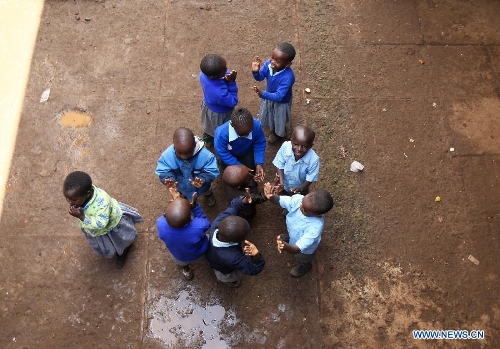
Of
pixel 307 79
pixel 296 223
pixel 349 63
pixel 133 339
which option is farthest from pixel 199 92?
pixel 133 339

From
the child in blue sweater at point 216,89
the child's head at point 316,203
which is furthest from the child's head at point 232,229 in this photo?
the child in blue sweater at point 216,89

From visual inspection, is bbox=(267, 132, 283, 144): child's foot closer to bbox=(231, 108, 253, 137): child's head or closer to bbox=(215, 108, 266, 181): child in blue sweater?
bbox=(215, 108, 266, 181): child in blue sweater

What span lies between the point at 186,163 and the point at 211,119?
2.42 feet

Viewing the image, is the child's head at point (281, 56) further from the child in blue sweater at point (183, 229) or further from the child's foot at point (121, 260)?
the child's foot at point (121, 260)

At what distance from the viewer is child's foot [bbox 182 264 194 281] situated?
370 centimetres

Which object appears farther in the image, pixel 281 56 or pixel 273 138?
pixel 273 138

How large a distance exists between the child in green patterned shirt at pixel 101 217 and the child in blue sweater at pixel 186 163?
46 cm

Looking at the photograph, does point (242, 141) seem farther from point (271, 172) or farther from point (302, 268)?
point (302, 268)

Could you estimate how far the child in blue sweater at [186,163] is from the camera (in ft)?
10.9

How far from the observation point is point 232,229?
292 cm

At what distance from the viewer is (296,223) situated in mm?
3307

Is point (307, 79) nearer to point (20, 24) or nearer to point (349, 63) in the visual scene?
point (349, 63)

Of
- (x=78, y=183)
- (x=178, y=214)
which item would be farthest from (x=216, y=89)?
(x=78, y=183)

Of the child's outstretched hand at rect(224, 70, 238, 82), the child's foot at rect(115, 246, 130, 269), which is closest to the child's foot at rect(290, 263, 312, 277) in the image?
the child's foot at rect(115, 246, 130, 269)
